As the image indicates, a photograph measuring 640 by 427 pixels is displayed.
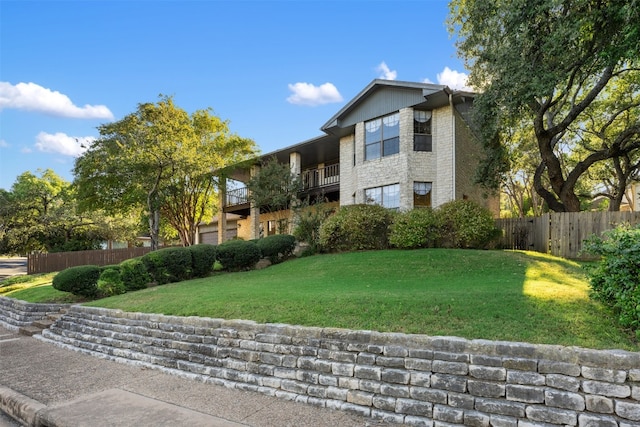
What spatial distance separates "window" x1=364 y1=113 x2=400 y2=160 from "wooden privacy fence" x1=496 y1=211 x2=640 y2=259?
5.79m

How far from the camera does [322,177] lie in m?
22.9

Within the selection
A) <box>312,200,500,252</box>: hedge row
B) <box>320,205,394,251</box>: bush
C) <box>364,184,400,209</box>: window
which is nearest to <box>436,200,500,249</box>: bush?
<box>312,200,500,252</box>: hedge row

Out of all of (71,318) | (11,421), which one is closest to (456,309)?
(11,421)

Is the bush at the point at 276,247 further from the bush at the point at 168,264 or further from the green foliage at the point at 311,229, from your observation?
the bush at the point at 168,264

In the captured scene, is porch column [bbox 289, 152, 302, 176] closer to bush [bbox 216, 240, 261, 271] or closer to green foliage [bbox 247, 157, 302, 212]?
green foliage [bbox 247, 157, 302, 212]

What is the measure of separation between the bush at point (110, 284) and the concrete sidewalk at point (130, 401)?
171 inches

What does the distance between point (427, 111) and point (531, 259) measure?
853 cm

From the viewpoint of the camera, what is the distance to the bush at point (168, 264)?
1278 cm

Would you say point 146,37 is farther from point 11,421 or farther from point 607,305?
point 607,305

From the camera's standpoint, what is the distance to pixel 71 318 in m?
9.98

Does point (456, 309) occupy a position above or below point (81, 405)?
above

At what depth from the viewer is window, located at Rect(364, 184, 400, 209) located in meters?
17.1

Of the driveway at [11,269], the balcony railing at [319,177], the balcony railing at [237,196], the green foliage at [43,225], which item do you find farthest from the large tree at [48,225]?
the balcony railing at [319,177]

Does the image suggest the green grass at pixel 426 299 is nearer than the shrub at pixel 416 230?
Yes
